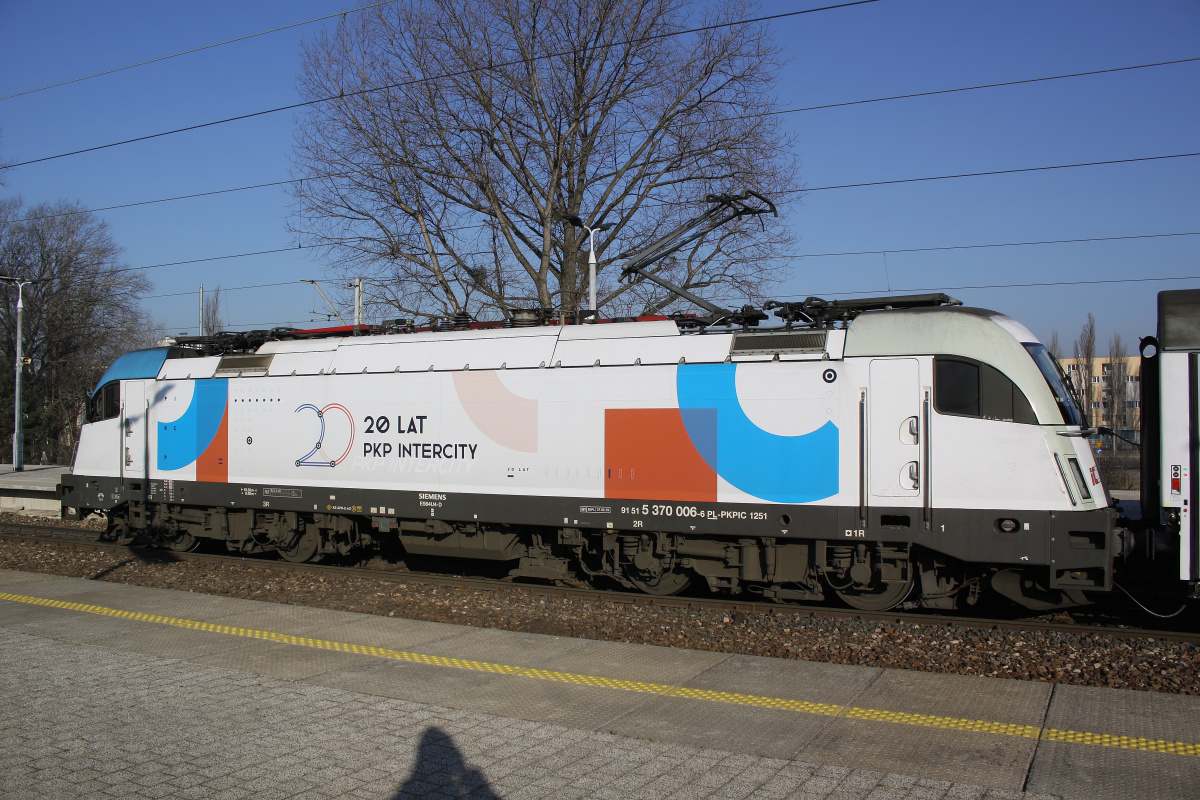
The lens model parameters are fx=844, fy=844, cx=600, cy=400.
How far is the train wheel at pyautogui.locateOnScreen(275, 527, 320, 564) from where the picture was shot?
1271cm

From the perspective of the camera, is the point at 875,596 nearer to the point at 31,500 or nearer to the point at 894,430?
the point at 894,430

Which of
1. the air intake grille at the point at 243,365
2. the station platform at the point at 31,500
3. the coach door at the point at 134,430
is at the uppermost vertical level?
the air intake grille at the point at 243,365

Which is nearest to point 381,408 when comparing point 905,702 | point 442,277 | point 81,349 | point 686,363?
point 686,363

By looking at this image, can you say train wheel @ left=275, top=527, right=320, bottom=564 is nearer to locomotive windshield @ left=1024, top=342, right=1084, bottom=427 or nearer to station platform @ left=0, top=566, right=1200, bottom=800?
station platform @ left=0, top=566, right=1200, bottom=800

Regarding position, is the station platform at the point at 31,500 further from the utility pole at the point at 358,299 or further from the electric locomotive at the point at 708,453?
the electric locomotive at the point at 708,453

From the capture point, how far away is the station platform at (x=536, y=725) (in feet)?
15.9

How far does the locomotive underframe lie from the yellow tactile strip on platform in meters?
2.76

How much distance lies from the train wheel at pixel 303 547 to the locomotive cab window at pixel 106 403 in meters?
4.01

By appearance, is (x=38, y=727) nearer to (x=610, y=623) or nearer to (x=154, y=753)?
(x=154, y=753)

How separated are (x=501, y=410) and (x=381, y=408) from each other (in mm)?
1950

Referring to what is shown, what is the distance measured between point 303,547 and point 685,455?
6722 millimetres

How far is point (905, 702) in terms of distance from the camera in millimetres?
6277

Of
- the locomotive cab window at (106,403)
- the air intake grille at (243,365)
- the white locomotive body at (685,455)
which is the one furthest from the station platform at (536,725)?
the locomotive cab window at (106,403)

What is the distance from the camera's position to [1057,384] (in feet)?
27.9
